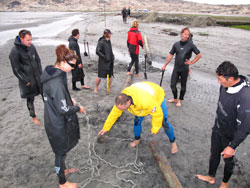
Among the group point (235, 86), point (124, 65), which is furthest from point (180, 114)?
point (124, 65)

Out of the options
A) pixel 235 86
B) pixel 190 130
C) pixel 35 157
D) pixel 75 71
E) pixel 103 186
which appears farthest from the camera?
pixel 75 71

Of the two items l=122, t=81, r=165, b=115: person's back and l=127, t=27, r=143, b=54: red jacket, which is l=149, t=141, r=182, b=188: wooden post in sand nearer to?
l=122, t=81, r=165, b=115: person's back

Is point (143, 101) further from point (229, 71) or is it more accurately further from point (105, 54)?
point (105, 54)

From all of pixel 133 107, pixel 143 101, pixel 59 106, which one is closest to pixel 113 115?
pixel 133 107

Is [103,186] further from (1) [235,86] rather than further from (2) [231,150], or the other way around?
(1) [235,86]

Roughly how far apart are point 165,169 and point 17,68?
363 centimetres

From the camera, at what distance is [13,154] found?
369 centimetres

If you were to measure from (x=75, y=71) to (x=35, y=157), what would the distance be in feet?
10.5

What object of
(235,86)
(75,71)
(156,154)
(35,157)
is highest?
(235,86)

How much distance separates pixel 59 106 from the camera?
225 centimetres

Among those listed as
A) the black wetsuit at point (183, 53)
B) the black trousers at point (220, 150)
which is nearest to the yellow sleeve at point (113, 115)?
the black trousers at point (220, 150)

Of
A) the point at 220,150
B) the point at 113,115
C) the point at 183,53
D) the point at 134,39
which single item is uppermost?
the point at 134,39

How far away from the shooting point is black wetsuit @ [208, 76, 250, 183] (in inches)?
82.0

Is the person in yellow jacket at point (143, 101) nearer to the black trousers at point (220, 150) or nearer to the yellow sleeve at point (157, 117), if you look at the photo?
the yellow sleeve at point (157, 117)
